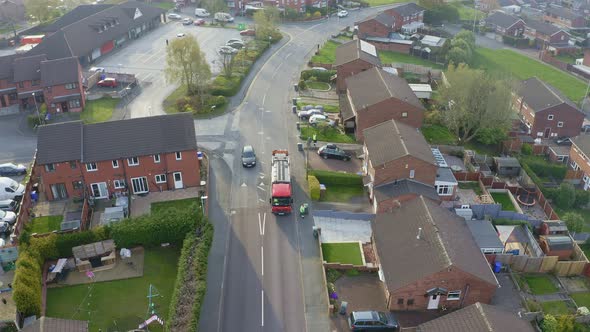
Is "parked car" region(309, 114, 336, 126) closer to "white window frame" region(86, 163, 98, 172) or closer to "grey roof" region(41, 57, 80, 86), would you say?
"white window frame" region(86, 163, 98, 172)

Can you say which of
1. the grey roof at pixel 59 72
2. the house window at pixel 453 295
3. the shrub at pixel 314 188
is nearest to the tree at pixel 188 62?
the grey roof at pixel 59 72

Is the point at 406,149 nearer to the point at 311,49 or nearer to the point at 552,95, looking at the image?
the point at 552,95

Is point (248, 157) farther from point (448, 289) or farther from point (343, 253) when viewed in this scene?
point (448, 289)

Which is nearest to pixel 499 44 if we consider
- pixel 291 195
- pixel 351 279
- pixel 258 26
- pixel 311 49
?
pixel 311 49

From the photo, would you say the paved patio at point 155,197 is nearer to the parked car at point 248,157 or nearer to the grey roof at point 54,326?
the parked car at point 248,157

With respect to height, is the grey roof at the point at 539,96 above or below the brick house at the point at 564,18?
above

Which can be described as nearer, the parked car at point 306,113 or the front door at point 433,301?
the front door at point 433,301
